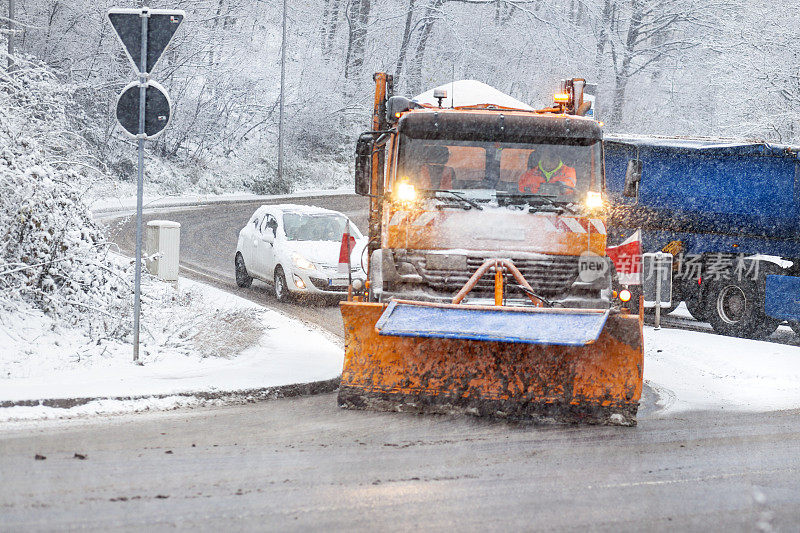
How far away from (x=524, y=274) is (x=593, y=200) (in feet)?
3.52

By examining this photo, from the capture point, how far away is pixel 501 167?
9297mm

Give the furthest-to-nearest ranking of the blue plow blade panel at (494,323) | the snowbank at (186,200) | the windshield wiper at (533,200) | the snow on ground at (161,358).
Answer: the snowbank at (186,200), the windshield wiper at (533,200), the snow on ground at (161,358), the blue plow blade panel at (494,323)

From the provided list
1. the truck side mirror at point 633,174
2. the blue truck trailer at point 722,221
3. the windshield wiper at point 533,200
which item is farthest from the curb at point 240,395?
the blue truck trailer at point 722,221

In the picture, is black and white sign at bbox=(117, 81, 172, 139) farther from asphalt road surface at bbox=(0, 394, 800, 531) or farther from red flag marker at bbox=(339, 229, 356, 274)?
asphalt road surface at bbox=(0, 394, 800, 531)

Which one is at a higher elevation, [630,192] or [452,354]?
[630,192]

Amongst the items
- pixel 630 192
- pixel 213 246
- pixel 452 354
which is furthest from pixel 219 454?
pixel 213 246

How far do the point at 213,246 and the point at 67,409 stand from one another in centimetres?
1725

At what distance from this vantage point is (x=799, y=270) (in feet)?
49.9

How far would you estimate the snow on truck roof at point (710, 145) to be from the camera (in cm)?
1561

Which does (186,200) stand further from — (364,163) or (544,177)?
(544,177)

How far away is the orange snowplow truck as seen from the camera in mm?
7828

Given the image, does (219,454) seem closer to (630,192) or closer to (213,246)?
(630,192)

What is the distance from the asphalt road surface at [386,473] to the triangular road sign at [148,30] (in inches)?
123

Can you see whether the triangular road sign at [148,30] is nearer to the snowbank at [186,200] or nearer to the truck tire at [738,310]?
the truck tire at [738,310]
